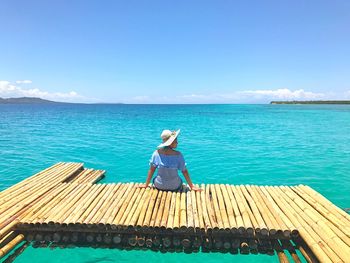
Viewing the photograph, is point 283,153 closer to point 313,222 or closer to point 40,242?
point 313,222

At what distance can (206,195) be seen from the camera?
336 inches

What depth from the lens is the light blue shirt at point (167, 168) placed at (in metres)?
8.28

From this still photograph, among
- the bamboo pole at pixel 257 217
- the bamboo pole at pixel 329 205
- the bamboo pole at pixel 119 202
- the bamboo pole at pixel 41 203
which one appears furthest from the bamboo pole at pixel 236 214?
the bamboo pole at pixel 41 203

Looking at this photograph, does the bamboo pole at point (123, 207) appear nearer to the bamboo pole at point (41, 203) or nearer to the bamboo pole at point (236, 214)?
the bamboo pole at point (41, 203)

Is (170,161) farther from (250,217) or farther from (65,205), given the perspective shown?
(65,205)

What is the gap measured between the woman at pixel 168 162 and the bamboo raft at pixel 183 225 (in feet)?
1.80

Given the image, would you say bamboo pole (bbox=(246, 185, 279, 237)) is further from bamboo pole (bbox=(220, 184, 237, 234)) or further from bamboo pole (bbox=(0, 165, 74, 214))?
bamboo pole (bbox=(0, 165, 74, 214))

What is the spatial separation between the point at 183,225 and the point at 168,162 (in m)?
2.25

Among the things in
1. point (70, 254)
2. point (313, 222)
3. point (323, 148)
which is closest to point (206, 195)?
point (313, 222)

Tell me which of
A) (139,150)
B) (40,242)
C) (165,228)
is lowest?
(139,150)

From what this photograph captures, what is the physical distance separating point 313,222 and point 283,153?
54.2 ft

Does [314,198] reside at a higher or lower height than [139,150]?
higher

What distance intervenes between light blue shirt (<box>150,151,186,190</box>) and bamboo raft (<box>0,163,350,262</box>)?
53 centimetres

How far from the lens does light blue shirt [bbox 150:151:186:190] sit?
27.2 feet
